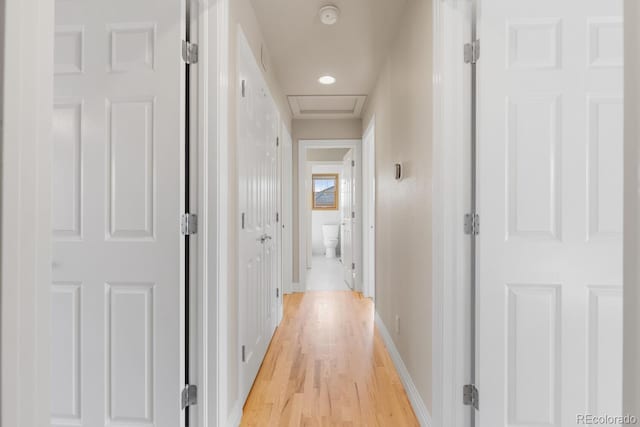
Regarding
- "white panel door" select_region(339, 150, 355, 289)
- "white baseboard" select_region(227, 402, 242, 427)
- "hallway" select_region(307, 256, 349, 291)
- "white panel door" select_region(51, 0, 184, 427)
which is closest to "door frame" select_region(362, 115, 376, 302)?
"white panel door" select_region(339, 150, 355, 289)

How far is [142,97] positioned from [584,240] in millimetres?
1940

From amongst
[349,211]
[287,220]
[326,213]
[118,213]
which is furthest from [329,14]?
[326,213]

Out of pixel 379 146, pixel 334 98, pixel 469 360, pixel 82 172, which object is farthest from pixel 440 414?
pixel 334 98

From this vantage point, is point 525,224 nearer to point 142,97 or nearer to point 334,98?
point 142,97

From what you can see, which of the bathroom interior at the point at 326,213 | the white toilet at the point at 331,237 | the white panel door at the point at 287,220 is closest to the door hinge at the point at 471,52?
the white panel door at the point at 287,220

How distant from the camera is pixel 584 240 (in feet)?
4.79

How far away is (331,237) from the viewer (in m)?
8.36

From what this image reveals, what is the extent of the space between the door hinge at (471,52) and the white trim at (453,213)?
0.03 metres

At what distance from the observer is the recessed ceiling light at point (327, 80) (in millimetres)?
3600

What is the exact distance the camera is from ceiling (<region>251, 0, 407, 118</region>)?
2354 mm

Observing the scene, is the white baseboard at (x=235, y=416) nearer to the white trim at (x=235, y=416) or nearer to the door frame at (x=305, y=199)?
the white trim at (x=235, y=416)

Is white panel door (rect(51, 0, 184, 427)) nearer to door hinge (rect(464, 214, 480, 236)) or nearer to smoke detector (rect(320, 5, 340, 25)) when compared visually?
smoke detector (rect(320, 5, 340, 25))

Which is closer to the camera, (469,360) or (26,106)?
(26,106)

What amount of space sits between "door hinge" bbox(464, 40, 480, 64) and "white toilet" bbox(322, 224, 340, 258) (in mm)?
6873
